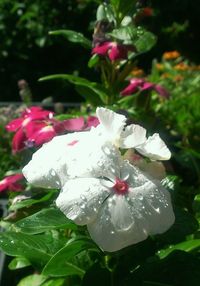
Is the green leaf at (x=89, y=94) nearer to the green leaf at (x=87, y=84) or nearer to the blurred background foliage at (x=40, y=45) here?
the green leaf at (x=87, y=84)

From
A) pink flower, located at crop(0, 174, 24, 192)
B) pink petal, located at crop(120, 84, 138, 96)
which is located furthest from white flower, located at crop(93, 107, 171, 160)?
pink petal, located at crop(120, 84, 138, 96)

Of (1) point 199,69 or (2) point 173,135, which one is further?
(1) point 199,69

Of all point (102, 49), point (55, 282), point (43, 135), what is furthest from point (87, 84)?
point (55, 282)

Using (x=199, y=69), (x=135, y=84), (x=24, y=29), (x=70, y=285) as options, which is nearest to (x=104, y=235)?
(x=70, y=285)

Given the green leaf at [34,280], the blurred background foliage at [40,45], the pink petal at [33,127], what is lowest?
the blurred background foliage at [40,45]

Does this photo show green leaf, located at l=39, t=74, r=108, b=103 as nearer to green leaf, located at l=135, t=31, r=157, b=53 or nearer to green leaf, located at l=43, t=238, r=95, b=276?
green leaf, located at l=135, t=31, r=157, b=53

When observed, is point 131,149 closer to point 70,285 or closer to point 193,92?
point 70,285

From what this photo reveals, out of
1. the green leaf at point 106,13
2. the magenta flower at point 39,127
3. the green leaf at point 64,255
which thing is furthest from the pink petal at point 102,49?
the green leaf at point 64,255
